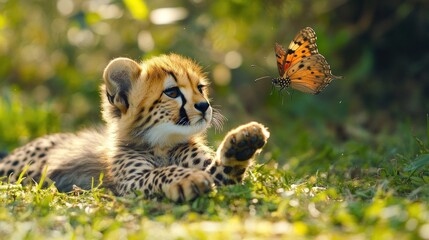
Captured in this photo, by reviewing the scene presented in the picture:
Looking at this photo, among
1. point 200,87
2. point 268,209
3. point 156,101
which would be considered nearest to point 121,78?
point 156,101

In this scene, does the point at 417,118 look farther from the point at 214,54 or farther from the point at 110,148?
the point at 110,148

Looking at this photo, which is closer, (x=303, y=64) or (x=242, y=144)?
(x=242, y=144)

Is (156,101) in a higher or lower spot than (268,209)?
higher

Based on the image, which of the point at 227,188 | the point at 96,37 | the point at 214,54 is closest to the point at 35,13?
the point at 96,37

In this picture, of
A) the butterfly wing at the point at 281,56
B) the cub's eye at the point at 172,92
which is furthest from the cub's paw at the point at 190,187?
the butterfly wing at the point at 281,56

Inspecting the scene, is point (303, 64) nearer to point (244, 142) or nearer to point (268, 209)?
point (244, 142)

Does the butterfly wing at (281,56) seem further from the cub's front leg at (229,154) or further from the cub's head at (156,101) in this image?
the cub's front leg at (229,154)
